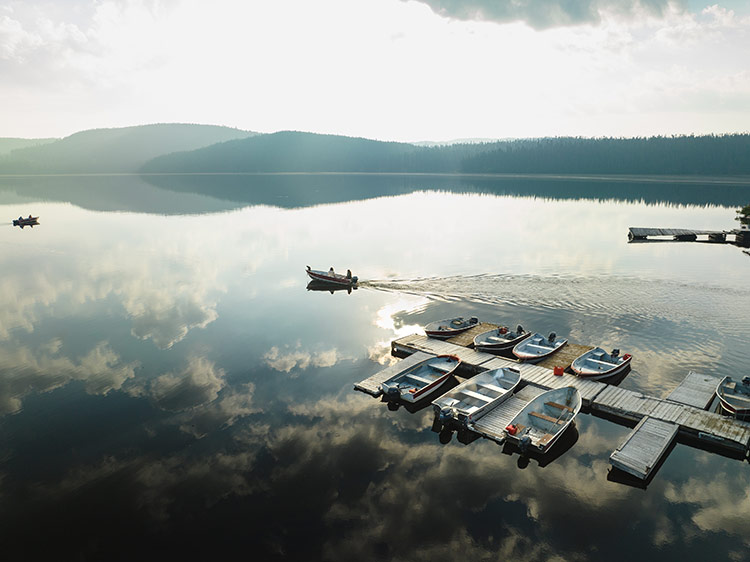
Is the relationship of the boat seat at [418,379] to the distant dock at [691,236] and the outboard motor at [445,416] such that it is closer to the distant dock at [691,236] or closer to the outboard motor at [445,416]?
the outboard motor at [445,416]

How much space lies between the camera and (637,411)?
29094 millimetres

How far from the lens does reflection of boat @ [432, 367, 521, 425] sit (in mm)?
28564

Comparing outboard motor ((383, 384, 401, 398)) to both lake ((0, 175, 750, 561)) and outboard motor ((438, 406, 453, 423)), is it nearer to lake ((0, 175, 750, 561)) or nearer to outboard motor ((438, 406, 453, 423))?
lake ((0, 175, 750, 561))

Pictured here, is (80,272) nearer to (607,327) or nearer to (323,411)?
(323,411)

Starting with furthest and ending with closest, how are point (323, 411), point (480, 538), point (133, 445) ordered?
point (323, 411), point (133, 445), point (480, 538)

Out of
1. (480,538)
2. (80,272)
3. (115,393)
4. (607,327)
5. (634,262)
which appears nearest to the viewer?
(480,538)

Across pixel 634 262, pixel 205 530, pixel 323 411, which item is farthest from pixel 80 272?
pixel 634 262

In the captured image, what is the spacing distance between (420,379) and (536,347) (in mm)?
12246

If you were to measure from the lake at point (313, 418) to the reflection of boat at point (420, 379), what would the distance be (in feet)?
5.84

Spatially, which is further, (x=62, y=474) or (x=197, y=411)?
(x=197, y=411)

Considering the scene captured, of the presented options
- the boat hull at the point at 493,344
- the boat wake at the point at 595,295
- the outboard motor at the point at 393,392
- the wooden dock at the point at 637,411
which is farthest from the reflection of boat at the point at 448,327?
the outboard motor at the point at 393,392

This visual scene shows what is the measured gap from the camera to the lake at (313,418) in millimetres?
20422

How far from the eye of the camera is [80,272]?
68875mm

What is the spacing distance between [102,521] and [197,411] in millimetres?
9982
